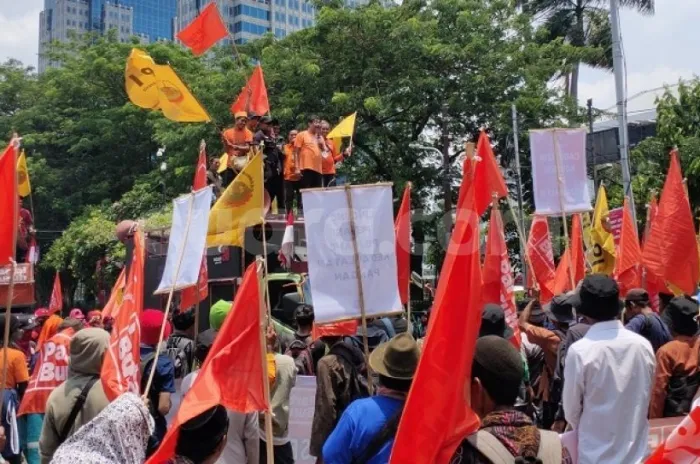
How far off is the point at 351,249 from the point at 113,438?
3.10m

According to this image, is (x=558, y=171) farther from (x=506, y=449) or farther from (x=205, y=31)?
(x=506, y=449)

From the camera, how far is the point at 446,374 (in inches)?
123

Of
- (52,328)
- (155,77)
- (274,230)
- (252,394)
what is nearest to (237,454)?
(252,394)

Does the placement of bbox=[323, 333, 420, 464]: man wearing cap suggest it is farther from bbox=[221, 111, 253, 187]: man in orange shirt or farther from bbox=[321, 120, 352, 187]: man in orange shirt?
bbox=[321, 120, 352, 187]: man in orange shirt

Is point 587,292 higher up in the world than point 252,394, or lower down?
higher up

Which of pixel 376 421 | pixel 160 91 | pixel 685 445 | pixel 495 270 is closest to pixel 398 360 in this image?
pixel 376 421

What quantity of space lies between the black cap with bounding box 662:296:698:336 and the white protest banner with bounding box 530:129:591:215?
423 centimetres

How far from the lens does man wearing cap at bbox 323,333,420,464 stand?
11.1ft

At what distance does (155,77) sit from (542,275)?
542 cm

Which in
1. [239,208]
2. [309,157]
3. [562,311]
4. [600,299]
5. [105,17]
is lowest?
[562,311]

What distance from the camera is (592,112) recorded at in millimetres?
24344

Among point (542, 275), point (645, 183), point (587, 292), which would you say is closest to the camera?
point (587, 292)

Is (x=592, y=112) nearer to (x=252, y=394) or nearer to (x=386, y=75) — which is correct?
(x=386, y=75)

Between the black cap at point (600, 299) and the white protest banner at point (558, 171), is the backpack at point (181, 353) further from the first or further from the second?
the white protest banner at point (558, 171)
